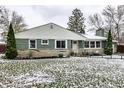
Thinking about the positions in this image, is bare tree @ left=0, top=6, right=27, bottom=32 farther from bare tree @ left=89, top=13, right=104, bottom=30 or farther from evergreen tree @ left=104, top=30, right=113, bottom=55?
evergreen tree @ left=104, top=30, right=113, bottom=55

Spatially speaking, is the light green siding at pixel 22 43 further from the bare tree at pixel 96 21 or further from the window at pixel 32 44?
the bare tree at pixel 96 21

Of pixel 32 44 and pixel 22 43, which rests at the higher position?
pixel 22 43

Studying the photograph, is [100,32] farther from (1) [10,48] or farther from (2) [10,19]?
(1) [10,48]

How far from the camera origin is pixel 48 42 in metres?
24.0

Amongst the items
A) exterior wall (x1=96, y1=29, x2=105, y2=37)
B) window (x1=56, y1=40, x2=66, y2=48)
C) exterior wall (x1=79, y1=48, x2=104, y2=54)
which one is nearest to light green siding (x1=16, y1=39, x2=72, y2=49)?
window (x1=56, y1=40, x2=66, y2=48)

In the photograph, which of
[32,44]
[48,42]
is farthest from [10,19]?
[48,42]

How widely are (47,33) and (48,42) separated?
35.4 inches

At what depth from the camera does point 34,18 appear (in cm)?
3067

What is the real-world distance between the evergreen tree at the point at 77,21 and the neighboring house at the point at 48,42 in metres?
10.6

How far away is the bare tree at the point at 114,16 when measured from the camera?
90.3ft

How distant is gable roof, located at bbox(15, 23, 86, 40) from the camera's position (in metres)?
23.7

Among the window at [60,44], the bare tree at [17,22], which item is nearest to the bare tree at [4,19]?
the bare tree at [17,22]

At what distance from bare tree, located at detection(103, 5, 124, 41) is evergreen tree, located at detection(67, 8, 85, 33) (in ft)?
23.2
